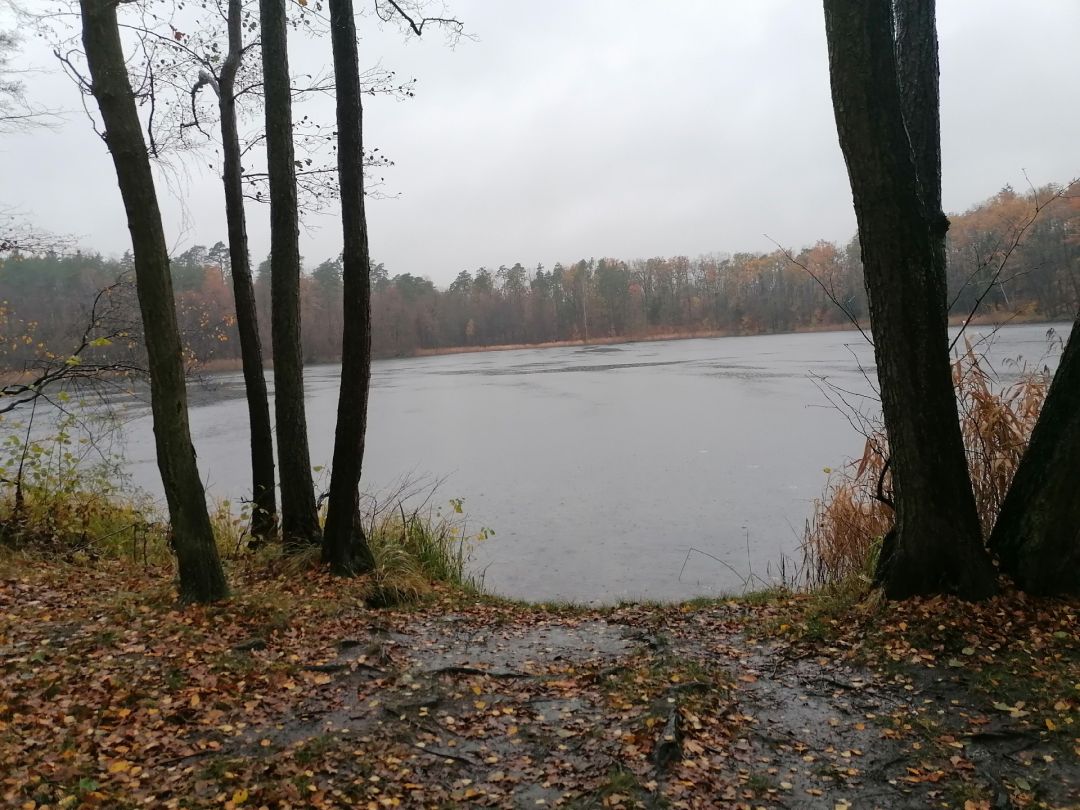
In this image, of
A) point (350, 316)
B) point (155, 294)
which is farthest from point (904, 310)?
point (155, 294)

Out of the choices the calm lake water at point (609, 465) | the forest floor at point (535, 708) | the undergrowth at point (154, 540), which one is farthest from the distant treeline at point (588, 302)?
the forest floor at point (535, 708)

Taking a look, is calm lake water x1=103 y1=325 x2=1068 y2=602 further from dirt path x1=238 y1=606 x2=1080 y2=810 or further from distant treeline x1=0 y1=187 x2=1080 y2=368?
distant treeline x1=0 y1=187 x2=1080 y2=368

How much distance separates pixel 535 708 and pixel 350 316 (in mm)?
3358

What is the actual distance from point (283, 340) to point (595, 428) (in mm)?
12066

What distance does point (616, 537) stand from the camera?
29.9 ft

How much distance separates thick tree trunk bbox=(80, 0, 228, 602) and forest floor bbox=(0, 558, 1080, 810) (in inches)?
16.6

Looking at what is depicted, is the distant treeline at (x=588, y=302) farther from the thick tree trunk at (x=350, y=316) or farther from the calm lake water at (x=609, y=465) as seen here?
the thick tree trunk at (x=350, y=316)

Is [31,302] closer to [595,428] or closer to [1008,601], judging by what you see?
[595,428]

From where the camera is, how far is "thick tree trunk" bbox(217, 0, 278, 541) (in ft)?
24.0

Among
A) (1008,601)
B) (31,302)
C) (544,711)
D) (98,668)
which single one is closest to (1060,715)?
(1008,601)

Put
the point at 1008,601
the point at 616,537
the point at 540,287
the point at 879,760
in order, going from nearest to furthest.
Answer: the point at 879,760, the point at 1008,601, the point at 616,537, the point at 540,287

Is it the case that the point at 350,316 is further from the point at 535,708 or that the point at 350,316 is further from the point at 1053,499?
the point at 1053,499

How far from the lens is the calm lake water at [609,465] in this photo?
8.13 metres

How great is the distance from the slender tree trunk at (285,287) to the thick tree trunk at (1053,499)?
16.7 feet
